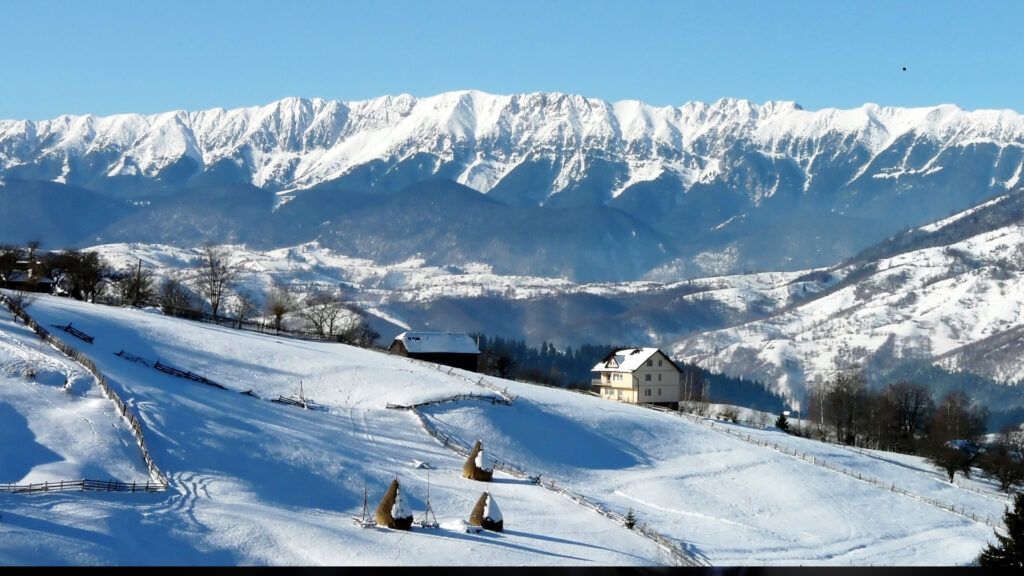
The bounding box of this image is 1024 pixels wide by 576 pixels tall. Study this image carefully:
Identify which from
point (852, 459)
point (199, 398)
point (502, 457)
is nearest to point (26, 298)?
point (199, 398)

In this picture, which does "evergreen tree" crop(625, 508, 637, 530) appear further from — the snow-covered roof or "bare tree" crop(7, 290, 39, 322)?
the snow-covered roof

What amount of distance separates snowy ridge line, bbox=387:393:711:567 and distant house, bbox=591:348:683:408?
37.5 m

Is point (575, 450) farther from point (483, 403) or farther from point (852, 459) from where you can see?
point (852, 459)

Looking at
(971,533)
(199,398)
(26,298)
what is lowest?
(971,533)

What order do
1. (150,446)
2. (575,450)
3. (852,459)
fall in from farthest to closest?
(852,459), (575,450), (150,446)

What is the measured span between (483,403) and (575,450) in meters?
8.56

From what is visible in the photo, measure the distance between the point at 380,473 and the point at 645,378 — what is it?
54507 millimetres

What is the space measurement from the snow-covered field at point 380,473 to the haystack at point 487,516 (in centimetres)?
89

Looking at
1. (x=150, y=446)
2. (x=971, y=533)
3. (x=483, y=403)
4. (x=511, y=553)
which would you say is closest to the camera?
(x=511, y=553)

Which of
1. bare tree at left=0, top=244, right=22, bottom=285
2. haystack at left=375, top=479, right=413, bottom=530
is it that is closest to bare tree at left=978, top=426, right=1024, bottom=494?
haystack at left=375, top=479, right=413, bottom=530

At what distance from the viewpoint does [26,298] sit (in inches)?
3246

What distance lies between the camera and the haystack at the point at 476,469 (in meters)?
56.1

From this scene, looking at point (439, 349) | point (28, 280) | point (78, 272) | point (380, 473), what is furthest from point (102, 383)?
point (78, 272)

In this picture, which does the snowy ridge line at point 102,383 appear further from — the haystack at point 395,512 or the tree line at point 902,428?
the tree line at point 902,428
